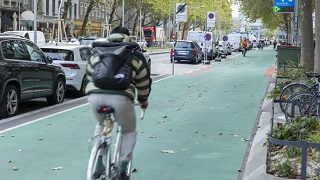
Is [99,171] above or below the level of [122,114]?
below

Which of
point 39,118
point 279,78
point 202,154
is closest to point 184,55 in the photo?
point 279,78

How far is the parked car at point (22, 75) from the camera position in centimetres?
1122

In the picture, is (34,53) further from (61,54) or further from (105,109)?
(105,109)

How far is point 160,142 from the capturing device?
29.4 feet

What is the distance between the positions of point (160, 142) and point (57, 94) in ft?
18.2

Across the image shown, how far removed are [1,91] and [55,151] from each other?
3455 millimetres

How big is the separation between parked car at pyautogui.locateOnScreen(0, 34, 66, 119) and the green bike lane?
0.86 m

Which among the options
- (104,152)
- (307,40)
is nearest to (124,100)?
(104,152)

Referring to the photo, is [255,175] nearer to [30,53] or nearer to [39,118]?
[39,118]

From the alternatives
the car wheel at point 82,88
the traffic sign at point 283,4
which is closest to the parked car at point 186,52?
the traffic sign at point 283,4

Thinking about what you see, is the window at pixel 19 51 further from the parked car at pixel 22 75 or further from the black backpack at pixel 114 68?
the black backpack at pixel 114 68

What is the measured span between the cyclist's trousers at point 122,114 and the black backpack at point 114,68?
0.34 ft

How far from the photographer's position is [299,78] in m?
13.6

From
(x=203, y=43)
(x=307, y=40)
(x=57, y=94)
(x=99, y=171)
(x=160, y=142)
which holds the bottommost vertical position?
(x=160, y=142)
